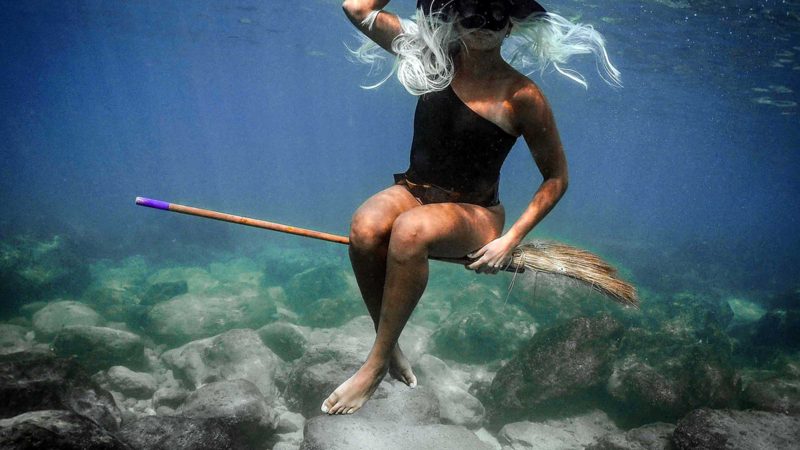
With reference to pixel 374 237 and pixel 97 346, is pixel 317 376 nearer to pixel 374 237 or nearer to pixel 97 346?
pixel 97 346

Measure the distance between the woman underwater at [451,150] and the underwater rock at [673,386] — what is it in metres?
5.35

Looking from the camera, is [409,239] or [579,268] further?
[579,268]

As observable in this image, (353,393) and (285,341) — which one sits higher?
(353,393)

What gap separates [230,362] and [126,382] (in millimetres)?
1557

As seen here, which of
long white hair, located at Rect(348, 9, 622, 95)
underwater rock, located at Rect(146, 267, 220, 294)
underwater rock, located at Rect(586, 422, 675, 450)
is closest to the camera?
long white hair, located at Rect(348, 9, 622, 95)

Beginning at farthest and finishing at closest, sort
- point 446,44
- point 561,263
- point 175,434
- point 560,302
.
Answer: point 560,302 < point 175,434 < point 561,263 < point 446,44

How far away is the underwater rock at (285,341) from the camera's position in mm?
8367

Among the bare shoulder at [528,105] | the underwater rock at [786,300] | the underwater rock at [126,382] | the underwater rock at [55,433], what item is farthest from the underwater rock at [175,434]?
the underwater rock at [786,300]

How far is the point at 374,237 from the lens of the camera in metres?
2.59

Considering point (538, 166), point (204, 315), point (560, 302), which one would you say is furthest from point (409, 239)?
point (560, 302)

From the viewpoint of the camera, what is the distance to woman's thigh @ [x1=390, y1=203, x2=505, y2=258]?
2385mm

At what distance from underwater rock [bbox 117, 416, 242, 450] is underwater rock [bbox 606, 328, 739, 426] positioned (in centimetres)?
590

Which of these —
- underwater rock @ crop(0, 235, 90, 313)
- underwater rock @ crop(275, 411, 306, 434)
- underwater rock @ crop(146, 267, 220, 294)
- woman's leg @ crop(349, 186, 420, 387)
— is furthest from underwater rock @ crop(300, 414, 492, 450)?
underwater rock @ crop(0, 235, 90, 313)

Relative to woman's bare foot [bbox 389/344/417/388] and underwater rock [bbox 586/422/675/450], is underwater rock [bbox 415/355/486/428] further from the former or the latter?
woman's bare foot [bbox 389/344/417/388]
